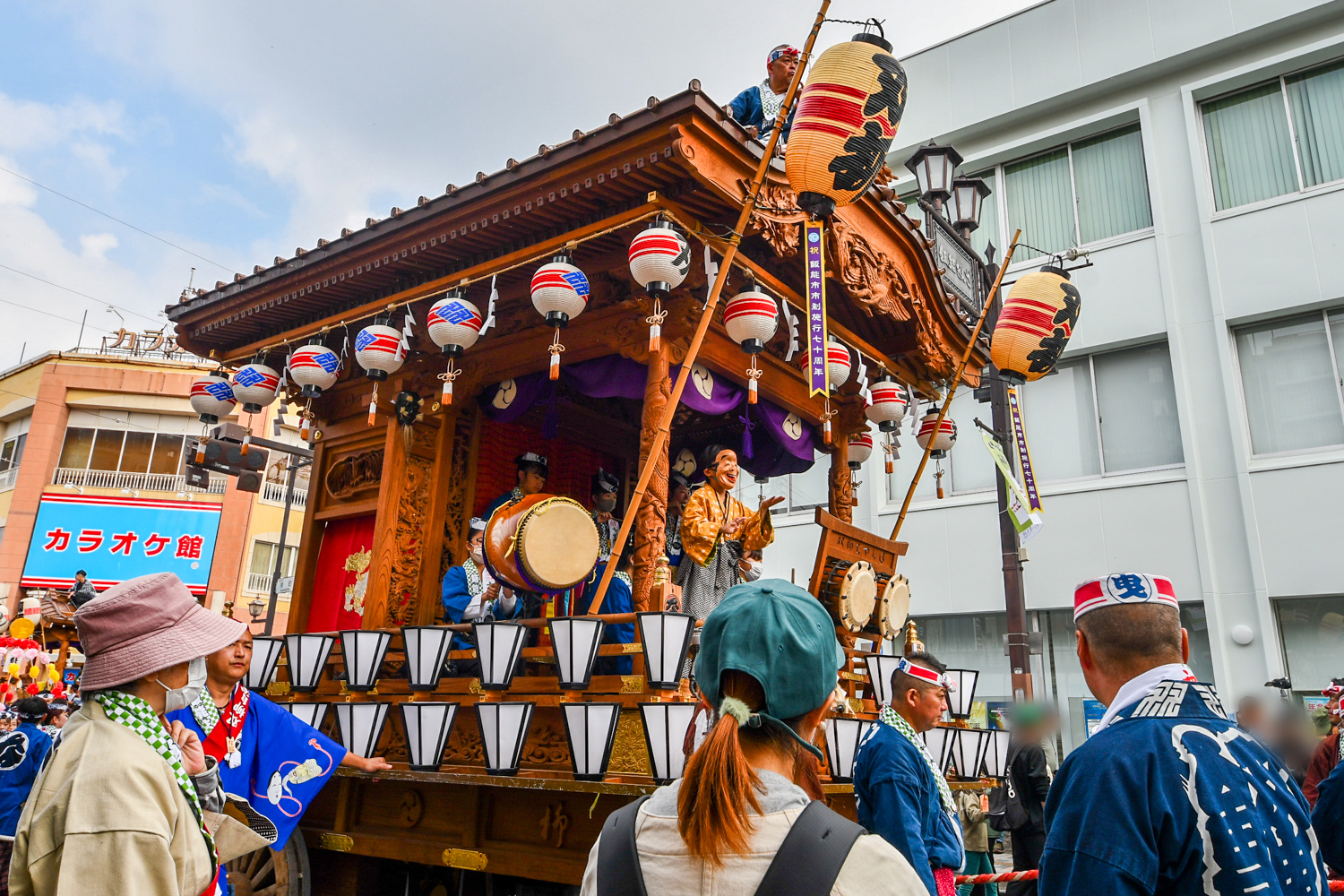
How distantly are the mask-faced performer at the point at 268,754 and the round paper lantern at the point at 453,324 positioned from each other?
2420 mm

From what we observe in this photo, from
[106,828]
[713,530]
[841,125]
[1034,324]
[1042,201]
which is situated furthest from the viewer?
[1042,201]

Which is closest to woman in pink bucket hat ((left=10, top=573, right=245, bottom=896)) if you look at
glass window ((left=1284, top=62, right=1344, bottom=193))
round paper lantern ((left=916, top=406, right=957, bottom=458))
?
round paper lantern ((left=916, top=406, right=957, bottom=458))

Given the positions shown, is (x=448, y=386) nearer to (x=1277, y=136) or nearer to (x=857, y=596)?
(x=857, y=596)

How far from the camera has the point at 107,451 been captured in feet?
91.0

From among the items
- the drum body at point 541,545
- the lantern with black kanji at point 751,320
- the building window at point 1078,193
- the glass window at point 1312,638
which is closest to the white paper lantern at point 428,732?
the drum body at point 541,545

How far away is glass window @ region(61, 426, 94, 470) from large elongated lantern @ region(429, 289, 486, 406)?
2768 cm

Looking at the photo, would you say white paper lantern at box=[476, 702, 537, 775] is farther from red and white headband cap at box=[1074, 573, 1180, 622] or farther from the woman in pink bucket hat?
red and white headband cap at box=[1074, 573, 1180, 622]

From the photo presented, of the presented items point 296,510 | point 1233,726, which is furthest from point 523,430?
point 296,510

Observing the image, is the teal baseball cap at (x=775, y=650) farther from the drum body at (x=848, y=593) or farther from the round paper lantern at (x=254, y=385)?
the round paper lantern at (x=254, y=385)

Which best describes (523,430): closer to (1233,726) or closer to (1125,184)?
(1233,726)

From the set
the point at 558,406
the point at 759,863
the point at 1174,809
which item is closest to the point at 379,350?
the point at 558,406

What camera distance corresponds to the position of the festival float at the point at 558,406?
4750 millimetres

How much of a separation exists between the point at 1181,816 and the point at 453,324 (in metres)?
5.01

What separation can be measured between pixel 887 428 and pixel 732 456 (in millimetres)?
2060
